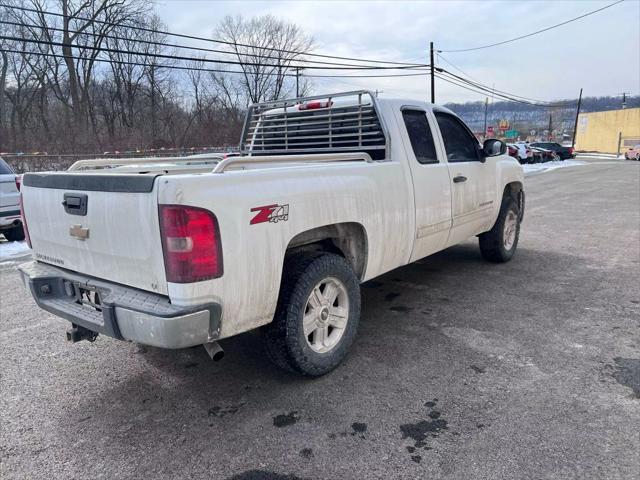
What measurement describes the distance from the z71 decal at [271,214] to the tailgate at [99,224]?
0.54m

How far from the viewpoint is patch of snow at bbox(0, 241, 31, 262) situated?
24.8ft

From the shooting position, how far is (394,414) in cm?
294

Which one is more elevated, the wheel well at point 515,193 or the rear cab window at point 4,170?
the rear cab window at point 4,170

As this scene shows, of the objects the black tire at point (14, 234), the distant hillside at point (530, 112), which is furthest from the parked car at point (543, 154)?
the black tire at point (14, 234)

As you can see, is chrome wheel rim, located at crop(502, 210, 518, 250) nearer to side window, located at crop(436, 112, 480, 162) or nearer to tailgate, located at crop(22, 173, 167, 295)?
side window, located at crop(436, 112, 480, 162)

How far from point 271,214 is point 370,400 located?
1.36 metres

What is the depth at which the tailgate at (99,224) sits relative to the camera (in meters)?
2.57

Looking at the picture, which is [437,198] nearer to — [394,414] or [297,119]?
[297,119]

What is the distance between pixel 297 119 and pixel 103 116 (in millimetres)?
45095

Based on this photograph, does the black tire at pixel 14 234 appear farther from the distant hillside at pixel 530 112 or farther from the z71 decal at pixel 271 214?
the distant hillside at pixel 530 112

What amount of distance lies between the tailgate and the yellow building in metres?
58.6

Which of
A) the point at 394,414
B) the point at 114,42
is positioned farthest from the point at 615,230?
the point at 114,42

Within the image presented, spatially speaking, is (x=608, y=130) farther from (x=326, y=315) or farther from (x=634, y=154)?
(x=326, y=315)

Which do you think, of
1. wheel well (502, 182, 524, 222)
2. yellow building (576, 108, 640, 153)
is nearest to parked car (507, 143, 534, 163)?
yellow building (576, 108, 640, 153)
